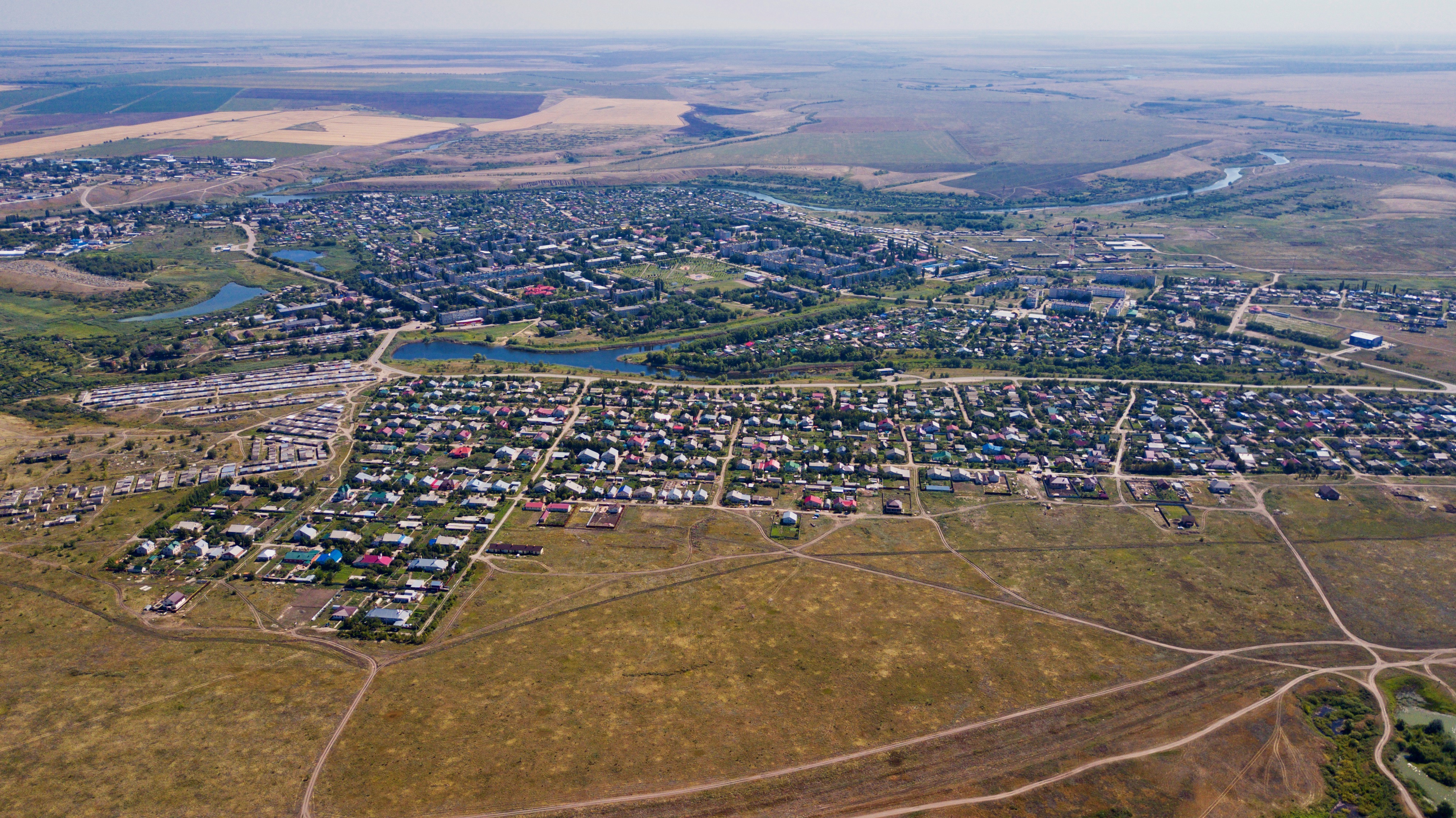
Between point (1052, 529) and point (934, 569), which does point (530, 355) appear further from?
point (1052, 529)

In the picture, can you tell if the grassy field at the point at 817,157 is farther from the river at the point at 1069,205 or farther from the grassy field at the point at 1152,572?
the grassy field at the point at 1152,572

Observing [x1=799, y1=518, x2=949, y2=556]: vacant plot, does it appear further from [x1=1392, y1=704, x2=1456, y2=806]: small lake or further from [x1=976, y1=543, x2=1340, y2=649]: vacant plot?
[x1=1392, y1=704, x2=1456, y2=806]: small lake

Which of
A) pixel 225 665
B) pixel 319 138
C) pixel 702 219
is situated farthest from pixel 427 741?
pixel 319 138

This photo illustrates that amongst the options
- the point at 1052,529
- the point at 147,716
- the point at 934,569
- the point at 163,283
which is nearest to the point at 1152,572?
the point at 1052,529

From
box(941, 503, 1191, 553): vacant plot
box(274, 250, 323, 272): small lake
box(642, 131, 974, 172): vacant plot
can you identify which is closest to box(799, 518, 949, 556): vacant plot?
box(941, 503, 1191, 553): vacant plot

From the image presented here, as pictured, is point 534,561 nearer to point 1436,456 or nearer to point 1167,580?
point 1167,580
